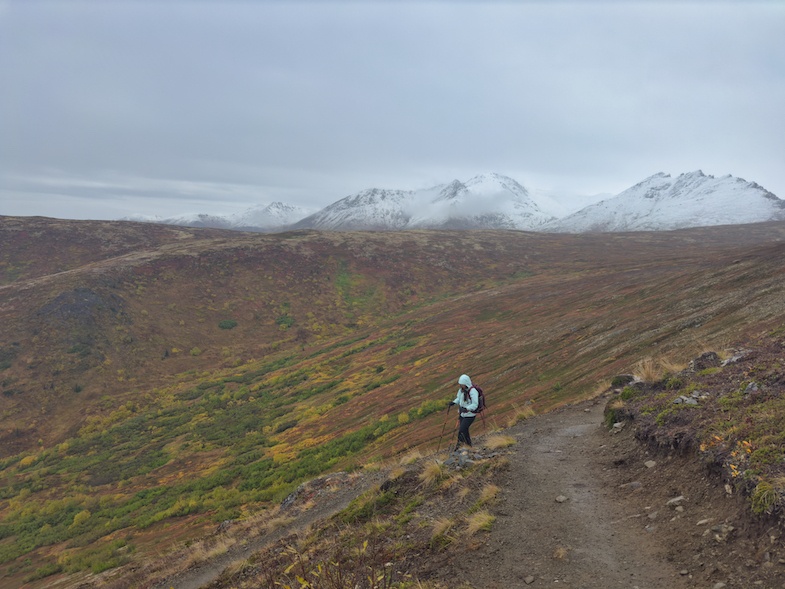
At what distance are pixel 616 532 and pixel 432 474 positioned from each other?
4276 mm

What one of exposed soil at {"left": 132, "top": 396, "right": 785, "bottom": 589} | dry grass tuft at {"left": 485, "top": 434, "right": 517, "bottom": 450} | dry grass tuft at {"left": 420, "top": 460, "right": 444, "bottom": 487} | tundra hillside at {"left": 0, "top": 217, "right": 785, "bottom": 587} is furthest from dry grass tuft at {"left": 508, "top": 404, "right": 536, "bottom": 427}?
dry grass tuft at {"left": 420, "top": 460, "right": 444, "bottom": 487}

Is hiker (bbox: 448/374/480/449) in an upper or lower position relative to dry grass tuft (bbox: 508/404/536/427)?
upper

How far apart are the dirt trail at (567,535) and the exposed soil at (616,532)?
16 millimetres

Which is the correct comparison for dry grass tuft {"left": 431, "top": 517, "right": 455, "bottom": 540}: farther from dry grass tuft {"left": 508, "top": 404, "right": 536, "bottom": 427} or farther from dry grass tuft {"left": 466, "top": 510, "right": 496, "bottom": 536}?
dry grass tuft {"left": 508, "top": 404, "right": 536, "bottom": 427}

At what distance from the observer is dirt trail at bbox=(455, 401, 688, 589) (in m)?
5.82

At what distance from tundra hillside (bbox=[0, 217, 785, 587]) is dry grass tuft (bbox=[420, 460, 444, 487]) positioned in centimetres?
561

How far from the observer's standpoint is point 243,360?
49625 mm

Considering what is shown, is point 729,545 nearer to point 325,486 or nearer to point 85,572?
point 325,486

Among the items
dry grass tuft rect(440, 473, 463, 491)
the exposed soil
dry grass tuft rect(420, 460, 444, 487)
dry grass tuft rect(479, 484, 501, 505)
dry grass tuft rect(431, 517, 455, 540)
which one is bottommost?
dry grass tuft rect(420, 460, 444, 487)

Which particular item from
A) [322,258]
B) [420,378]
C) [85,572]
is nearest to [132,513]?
[85,572]

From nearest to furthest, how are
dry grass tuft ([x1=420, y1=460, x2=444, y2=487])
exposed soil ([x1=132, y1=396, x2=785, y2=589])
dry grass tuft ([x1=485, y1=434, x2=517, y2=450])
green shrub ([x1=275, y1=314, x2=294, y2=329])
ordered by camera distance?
1. exposed soil ([x1=132, y1=396, x2=785, y2=589])
2. dry grass tuft ([x1=420, y1=460, x2=444, y2=487])
3. dry grass tuft ([x1=485, y1=434, x2=517, y2=450])
4. green shrub ([x1=275, y1=314, x2=294, y2=329])

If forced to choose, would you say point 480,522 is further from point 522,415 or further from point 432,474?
point 522,415

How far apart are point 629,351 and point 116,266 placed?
6554cm

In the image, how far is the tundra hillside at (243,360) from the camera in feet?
59.8
